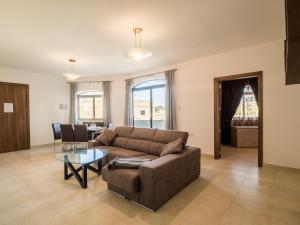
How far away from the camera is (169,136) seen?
139 inches

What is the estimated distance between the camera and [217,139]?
4.64 meters

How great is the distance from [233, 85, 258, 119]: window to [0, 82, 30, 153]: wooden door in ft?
25.5

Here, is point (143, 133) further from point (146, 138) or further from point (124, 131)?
point (124, 131)

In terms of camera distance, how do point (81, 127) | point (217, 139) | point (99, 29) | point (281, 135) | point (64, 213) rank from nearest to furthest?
point (64, 213) → point (99, 29) → point (281, 135) → point (217, 139) → point (81, 127)

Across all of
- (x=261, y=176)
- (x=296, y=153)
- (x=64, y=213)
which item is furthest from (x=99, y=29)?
(x=296, y=153)

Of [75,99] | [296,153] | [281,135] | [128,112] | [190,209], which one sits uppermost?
[75,99]

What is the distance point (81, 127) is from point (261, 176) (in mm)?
4913

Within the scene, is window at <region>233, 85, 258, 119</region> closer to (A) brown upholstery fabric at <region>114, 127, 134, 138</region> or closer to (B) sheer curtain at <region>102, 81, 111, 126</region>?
(A) brown upholstery fabric at <region>114, 127, 134, 138</region>

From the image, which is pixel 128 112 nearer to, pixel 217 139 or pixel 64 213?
pixel 217 139

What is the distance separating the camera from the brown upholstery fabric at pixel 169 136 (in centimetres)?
332

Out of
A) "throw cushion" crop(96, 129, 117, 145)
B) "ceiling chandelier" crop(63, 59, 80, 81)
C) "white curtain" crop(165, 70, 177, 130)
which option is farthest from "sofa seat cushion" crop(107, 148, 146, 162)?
"ceiling chandelier" crop(63, 59, 80, 81)

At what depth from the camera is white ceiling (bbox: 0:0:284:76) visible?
242 centimetres

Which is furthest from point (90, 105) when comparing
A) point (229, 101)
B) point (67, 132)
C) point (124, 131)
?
point (229, 101)

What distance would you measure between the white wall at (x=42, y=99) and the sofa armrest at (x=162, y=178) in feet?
19.0
